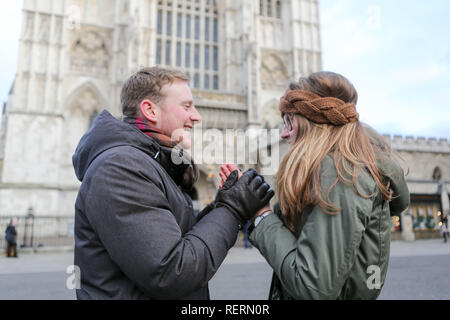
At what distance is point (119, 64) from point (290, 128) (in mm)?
21920

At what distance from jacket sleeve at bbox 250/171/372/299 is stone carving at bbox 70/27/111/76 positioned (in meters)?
23.2

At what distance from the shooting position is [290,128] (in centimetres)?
150

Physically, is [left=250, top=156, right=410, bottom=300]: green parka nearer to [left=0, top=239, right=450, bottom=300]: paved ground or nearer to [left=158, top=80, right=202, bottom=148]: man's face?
[left=158, top=80, right=202, bottom=148]: man's face

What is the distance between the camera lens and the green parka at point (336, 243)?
111cm

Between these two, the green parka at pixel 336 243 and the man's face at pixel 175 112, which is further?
the man's face at pixel 175 112

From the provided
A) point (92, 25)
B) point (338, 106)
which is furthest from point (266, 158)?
point (92, 25)

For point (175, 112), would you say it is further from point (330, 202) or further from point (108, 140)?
point (330, 202)

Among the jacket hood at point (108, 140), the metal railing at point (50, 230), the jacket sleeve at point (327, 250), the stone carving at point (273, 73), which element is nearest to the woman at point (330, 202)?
the jacket sleeve at point (327, 250)

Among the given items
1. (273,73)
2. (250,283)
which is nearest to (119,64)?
(273,73)

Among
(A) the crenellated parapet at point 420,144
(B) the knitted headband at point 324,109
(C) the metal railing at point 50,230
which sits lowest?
(C) the metal railing at point 50,230

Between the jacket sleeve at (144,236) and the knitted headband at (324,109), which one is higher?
the knitted headband at (324,109)

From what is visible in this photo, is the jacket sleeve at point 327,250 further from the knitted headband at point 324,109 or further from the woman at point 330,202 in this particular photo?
the knitted headband at point 324,109

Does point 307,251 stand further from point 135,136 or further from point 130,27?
point 130,27

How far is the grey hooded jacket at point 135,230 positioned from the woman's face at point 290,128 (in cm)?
47
